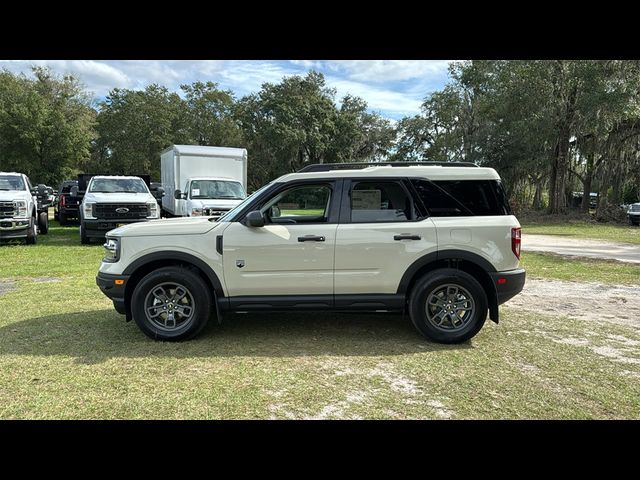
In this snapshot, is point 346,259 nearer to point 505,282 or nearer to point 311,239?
point 311,239

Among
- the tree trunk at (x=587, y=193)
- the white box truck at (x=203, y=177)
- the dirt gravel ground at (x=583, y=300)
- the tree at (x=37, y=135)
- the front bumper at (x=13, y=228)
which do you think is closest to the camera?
the dirt gravel ground at (x=583, y=300)

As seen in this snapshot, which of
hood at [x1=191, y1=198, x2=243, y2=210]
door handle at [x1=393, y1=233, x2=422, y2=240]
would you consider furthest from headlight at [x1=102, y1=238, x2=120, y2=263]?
hood at [x1=191, y1=198, x2=243, y2=210]

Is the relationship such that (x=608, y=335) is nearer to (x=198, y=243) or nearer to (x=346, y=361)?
(x=346, y=361)

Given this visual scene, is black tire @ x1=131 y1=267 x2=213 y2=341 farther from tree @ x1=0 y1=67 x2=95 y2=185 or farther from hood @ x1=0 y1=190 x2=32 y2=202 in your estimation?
tree @ x1=0 y1=67 x2=95 y2=185

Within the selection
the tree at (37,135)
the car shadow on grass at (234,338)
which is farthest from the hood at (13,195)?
the tree at (37,135)

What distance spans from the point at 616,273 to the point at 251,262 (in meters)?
8.31

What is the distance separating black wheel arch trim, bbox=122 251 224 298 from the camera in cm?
497

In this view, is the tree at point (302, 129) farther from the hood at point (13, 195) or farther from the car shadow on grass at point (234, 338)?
the car shadow on grass at point (234, 338)

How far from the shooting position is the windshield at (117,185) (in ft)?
44.9

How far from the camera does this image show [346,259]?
499 cm

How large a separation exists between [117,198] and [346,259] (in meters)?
9.97

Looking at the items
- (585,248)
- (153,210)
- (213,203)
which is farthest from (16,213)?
(585,248)

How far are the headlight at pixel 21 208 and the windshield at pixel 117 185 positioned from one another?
5.90 ft
